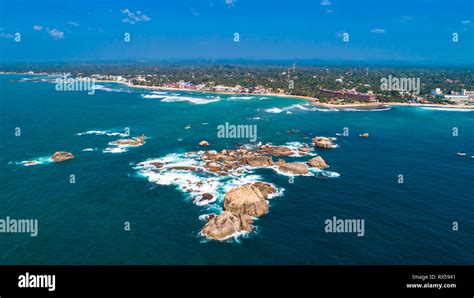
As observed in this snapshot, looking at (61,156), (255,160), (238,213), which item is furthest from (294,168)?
(61,156)

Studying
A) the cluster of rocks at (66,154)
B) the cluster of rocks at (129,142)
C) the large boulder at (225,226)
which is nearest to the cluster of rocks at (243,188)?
the large boulder at (225,226)

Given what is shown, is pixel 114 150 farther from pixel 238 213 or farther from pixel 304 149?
pixel 238 213

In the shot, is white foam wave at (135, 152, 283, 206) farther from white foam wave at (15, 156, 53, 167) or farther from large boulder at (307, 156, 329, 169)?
white foam wave at (15, 156, 53, 167)

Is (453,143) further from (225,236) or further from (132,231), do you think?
(132,231)

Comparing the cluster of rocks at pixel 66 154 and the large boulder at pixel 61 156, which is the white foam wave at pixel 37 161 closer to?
the cluster of rocks at pixel 66 154
